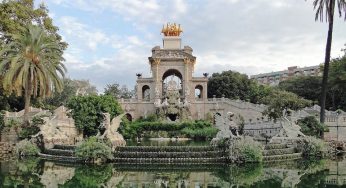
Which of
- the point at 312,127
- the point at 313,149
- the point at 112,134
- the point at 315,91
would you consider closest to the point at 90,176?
the point at 112,134

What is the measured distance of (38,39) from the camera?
2994cm

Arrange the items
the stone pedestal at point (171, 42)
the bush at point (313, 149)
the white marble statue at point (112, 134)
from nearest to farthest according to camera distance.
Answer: the white marble statue at point (112, 134) → the bush at point (313, 149) → the stone pedestal at point (171, 42)

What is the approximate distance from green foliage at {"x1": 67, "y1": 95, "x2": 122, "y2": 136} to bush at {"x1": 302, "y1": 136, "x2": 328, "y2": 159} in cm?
1718

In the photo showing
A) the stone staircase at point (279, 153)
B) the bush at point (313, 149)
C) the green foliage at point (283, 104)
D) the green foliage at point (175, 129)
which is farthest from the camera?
the green foliage at point (175, 129)

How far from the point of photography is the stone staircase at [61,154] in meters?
21.9

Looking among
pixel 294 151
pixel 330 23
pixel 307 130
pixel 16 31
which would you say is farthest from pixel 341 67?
pixel 16 31

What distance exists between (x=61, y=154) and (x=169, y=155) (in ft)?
21.0

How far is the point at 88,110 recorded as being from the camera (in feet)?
114

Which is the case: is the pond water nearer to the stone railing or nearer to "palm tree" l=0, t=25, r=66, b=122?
"palm tree" l=0, t=25, r=66, b=122

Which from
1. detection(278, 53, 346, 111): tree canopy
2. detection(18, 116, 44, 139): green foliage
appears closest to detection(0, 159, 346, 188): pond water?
detection(18, 116, 44, 139): green foliage

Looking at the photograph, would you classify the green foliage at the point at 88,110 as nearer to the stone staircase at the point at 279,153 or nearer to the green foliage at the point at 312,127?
the green foliage at the point at 312,127

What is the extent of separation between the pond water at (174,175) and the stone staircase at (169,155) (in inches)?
29.4

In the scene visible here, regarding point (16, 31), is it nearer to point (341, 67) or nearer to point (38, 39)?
point (38, 39)

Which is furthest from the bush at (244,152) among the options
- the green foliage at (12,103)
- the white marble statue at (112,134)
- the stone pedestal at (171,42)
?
the stone pedestal at (171,42)
